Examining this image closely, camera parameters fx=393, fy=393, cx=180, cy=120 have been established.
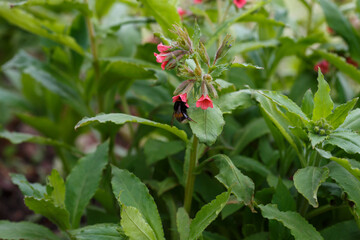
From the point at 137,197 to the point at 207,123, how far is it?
0.23m

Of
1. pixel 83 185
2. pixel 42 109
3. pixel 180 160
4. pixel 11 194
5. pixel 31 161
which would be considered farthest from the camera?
pixel 31 161

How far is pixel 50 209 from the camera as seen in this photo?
2.90 ft

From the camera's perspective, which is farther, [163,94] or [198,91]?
[163,94]

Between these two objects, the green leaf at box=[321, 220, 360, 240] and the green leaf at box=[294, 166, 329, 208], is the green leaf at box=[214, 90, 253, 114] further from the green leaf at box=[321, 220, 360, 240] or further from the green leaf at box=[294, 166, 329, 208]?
the green leaf at box=[321, 220, 360, 240]

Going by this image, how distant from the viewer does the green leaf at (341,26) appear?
4.29 feet

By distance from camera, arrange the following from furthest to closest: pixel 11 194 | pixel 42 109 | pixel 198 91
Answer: pixel 11 194 < pixel 42 109 < pixel 198 91

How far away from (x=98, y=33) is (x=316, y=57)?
0.77m

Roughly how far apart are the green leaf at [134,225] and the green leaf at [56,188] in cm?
28

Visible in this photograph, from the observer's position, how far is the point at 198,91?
0.79 meters

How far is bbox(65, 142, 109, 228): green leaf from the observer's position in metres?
0.98

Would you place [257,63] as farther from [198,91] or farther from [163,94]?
[198,91]

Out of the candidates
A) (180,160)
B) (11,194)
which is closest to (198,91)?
(180,160)

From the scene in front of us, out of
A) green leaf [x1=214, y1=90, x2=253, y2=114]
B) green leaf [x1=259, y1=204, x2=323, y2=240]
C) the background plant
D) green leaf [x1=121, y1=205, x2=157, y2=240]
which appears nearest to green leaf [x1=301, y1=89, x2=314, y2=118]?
the background plant

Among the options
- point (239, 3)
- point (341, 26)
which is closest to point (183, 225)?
point (239, 3)
